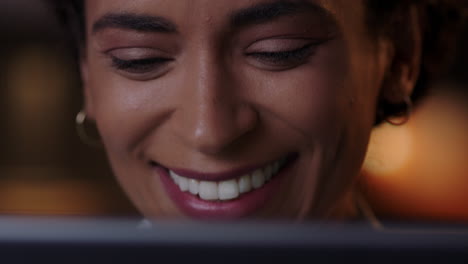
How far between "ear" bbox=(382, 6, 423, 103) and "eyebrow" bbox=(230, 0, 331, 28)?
0.23 meters

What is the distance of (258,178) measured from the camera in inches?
29.2

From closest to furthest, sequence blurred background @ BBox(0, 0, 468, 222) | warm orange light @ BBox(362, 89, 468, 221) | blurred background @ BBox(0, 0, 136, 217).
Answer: warm orange light @ BBox(362, 89, 468, 221) → blurred background @ BBox(0, 0, 468, 222) → blurred background @ BBox(0, 0, 136, 217)

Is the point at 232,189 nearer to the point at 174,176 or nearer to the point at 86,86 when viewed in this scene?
the point at 174,176

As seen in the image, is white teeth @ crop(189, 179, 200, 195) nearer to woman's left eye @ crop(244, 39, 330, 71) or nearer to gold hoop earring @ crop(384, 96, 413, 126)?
woman's left eye @ crop(244, 39, 330, 71)

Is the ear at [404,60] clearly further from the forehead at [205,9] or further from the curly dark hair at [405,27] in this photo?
the forehead at [205,9]

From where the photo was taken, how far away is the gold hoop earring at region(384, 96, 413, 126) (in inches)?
35.1

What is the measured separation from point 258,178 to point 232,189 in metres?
0.03

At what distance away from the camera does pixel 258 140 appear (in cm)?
71

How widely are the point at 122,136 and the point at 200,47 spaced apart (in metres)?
0.17

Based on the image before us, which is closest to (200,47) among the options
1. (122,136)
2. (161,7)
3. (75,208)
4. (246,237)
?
(161,7)

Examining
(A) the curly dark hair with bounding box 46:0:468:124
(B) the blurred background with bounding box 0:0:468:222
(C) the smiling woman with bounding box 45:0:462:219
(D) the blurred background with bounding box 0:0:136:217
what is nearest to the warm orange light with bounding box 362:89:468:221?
(B) the blurred background with bounding box 0:0:468:222

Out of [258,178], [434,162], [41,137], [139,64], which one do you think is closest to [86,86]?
[139,64]

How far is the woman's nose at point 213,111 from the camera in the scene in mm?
667

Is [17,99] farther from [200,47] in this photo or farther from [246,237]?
[246,237]
